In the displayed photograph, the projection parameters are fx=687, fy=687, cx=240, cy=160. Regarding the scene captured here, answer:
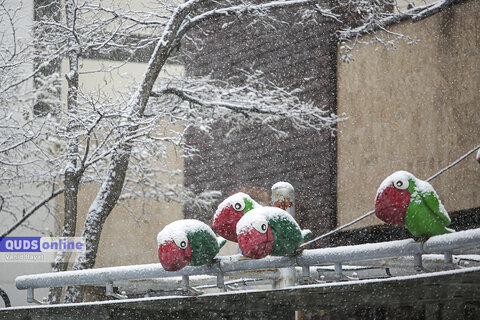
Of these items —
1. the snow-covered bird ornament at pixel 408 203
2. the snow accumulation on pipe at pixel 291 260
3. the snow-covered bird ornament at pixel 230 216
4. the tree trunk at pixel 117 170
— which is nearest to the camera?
the snow accumulation on pipe at pixel 291 260

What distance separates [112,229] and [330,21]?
787cm

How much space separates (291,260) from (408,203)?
0.54 meters

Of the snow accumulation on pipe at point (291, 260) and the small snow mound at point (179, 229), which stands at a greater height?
the small snow mound at point (179, 229)

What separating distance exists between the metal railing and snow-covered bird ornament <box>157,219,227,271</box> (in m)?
0.06

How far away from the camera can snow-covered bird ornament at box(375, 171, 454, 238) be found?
2.74 meters

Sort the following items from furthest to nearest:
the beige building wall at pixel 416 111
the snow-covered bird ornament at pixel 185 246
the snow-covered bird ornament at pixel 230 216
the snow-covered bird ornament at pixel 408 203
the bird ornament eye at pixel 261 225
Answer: the beige building wall at pixel 416 111 → the snow-covered bird ornament at pixel 230 216 → the snow-covered bird ornament at pixel 185 246 → the bird ornament eye at pixel 261 225 → the snow-covered bird ornament at pixel 408 203

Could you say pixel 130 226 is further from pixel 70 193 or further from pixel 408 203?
pixel 408 203

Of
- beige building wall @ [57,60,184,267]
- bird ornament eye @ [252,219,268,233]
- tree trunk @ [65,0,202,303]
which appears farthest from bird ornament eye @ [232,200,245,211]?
beige building wall @ [57,60,184,267]

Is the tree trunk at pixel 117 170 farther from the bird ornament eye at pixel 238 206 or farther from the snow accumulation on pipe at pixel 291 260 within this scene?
the bird ornament eye at pixel 238 206

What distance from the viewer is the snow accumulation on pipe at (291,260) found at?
8.09ft

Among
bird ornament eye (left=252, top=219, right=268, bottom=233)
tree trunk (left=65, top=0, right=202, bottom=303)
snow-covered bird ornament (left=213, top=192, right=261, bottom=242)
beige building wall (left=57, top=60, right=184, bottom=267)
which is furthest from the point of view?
beige building wall (left=57, top=60, right=184, bottom=267)

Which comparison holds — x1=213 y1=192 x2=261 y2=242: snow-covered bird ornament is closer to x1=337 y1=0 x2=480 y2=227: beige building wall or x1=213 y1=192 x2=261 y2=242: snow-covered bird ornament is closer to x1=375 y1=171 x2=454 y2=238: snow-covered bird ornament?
x1=375 y1=171 x2=454 y2=238: snow-covered bird ornament

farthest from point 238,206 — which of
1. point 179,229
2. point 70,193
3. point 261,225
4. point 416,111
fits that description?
point 416,111

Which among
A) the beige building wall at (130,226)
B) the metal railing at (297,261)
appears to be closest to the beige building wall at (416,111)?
the metal railing at (297,261)
